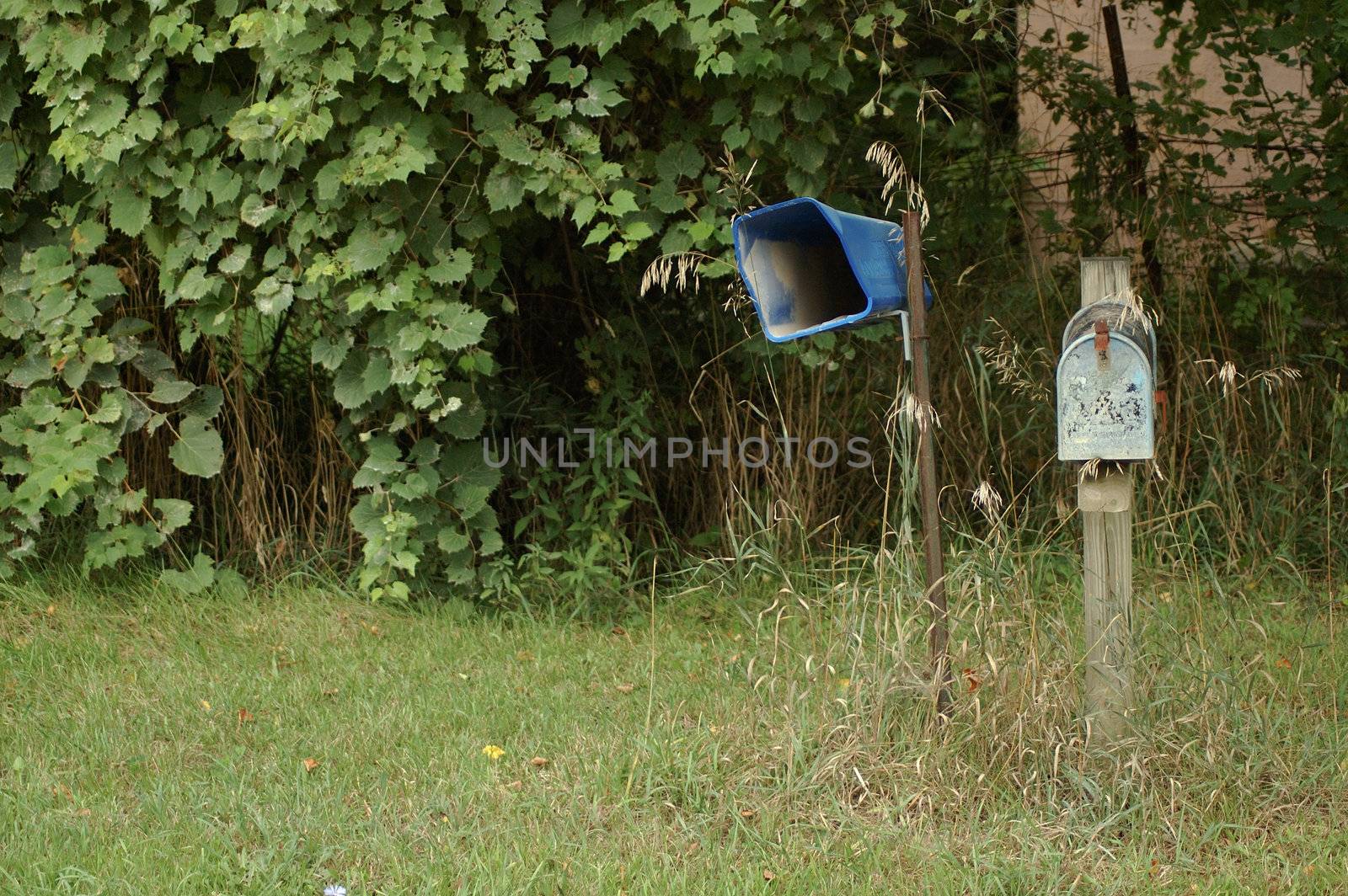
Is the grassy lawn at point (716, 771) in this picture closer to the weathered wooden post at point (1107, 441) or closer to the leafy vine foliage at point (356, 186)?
the weathered wooden post at point (1107, 441)

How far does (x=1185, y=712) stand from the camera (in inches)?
129

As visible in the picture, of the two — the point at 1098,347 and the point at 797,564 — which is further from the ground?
the point at 1098,347

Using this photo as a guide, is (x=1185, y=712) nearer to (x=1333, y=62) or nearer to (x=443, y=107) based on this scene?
(x=443, y=107)

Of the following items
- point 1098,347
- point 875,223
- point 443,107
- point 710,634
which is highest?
point 443,107

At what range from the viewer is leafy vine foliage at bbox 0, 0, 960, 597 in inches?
166

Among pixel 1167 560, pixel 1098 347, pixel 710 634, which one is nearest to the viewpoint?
pixel 1098 347

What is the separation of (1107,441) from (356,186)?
247 centimetres

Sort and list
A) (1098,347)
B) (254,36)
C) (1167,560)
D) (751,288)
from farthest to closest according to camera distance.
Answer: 1. (1167,560)
2. (254,36)
3. (751,288)
4. (1098,347)

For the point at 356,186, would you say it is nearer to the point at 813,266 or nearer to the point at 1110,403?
the point at 813,266

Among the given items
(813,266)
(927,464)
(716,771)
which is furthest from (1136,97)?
(716,771)

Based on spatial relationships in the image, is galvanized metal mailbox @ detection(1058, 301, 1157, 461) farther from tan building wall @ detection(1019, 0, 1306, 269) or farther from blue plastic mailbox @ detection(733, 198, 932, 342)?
tan building wall @ detection(1019, 0, 1306, 269)

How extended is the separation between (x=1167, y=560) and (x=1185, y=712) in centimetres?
160

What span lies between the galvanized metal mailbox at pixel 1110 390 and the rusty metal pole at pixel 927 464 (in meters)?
0.34

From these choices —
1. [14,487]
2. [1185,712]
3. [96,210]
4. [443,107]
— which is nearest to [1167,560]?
[1185,712]
